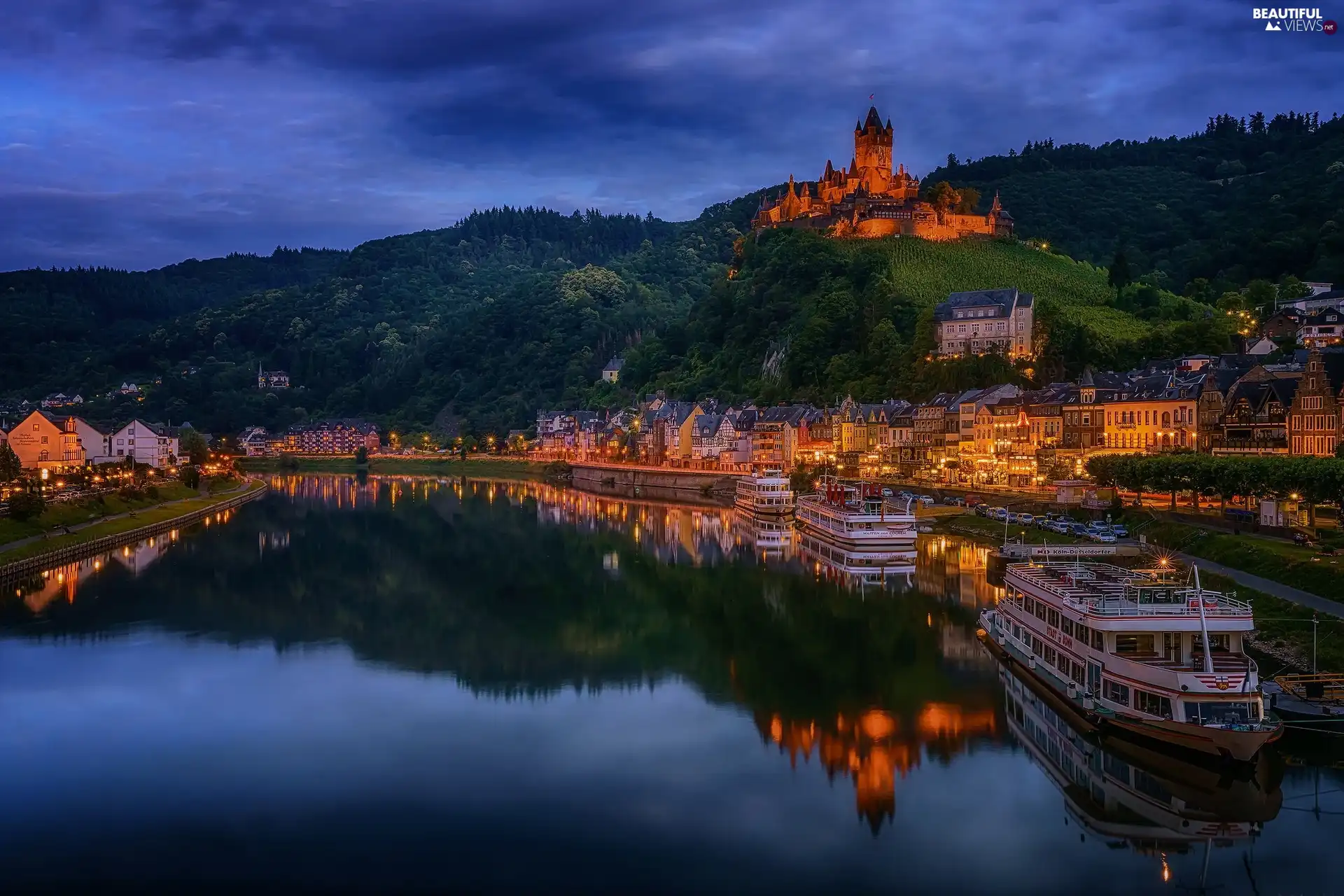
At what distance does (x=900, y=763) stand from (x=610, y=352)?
152537 millimetres

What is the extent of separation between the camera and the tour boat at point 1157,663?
22.5 metres

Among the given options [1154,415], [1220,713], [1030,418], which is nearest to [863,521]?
[1154,415]

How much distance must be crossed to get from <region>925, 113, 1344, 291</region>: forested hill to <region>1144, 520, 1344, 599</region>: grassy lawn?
216ft

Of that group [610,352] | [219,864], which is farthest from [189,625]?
[610,352]

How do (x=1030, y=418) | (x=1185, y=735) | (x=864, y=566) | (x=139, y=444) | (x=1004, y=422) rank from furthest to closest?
(x=139, y=444) → (x=1004, y=422) → (x=1030, y=418) → (x=864, y=566) → (x=1185, y=735)

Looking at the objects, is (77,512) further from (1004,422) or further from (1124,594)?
(1004,422)

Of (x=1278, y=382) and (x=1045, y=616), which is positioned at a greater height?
(x=1278, y=382)

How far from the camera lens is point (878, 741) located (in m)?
25.7

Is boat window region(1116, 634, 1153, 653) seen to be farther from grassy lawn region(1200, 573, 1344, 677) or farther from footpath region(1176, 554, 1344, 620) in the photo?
footpath region(1176, 554, 1344, 620)

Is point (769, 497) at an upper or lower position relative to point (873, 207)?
lower

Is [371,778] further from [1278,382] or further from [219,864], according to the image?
[1278,382]

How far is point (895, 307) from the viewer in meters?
107

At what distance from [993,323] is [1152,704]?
242 ft

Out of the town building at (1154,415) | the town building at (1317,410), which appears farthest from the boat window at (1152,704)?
the town building at (1154,415)
